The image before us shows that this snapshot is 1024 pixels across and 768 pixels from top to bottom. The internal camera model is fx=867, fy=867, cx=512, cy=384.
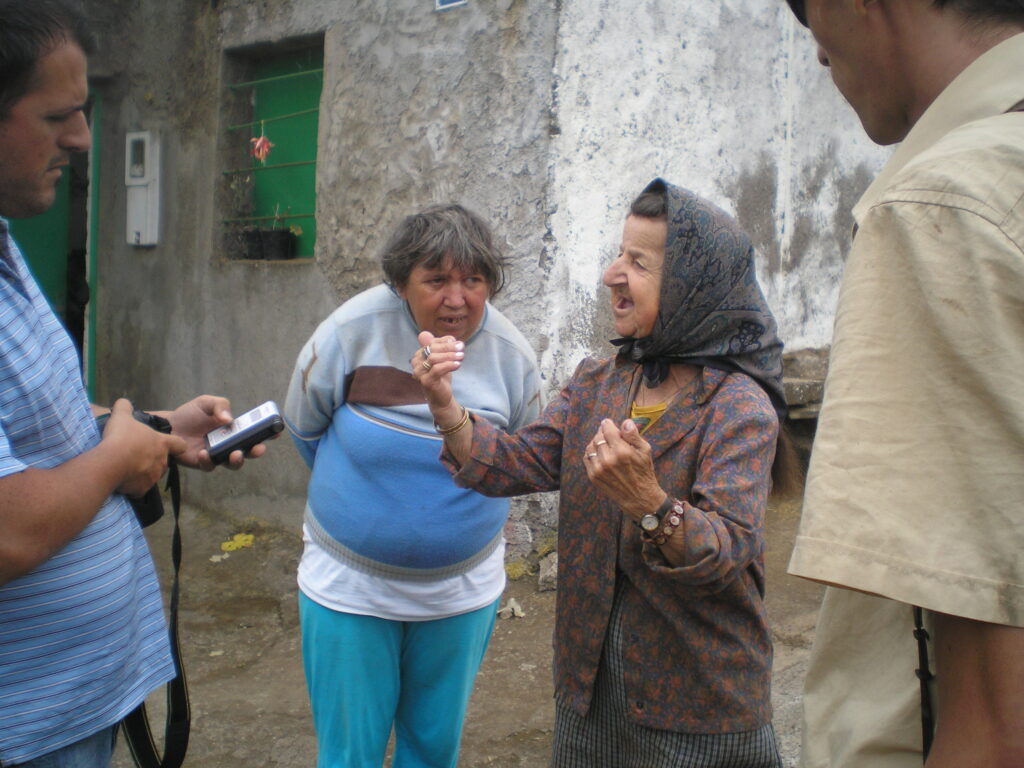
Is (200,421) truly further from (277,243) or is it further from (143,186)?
(143,186)

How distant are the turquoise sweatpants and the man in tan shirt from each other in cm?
179

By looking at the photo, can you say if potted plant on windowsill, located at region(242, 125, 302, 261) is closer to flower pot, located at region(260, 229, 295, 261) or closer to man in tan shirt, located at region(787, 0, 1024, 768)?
flower pot, located at region(260, 229, 295, 261)

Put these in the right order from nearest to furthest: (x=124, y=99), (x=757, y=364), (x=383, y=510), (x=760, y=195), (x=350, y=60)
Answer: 1. (x=757, y=364)
2. (x=383, y=510)
3. (x=350, y=60)
4. (x=760, y=195)
5. (x=124, y=99)

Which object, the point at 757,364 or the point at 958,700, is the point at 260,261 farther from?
the point at 958,700

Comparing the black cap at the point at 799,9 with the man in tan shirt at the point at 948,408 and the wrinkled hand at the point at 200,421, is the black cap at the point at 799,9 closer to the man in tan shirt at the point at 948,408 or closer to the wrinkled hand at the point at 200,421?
the man in tan shirt at the point at 948,408

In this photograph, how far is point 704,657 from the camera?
1878 mm

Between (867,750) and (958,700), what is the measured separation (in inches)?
8.3

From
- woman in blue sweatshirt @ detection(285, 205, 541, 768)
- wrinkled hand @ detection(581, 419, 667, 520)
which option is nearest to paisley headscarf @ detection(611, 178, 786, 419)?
wrinkled hand @ detection(581, 419, 667, 520)

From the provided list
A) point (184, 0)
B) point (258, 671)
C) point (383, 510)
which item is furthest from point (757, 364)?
point (184, 0)

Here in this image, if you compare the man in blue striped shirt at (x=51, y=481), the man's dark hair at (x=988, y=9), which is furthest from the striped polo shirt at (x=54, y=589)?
the man's dark hair at (x=988, y=9)

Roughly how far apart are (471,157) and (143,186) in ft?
9.23

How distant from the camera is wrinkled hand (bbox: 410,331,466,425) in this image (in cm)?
201

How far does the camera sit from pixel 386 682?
246 centimetres

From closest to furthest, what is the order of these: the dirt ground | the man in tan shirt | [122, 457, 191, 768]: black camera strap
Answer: the man in tan shirt, [122, 457, 191, 768]: black camera strap, the dirt ground
